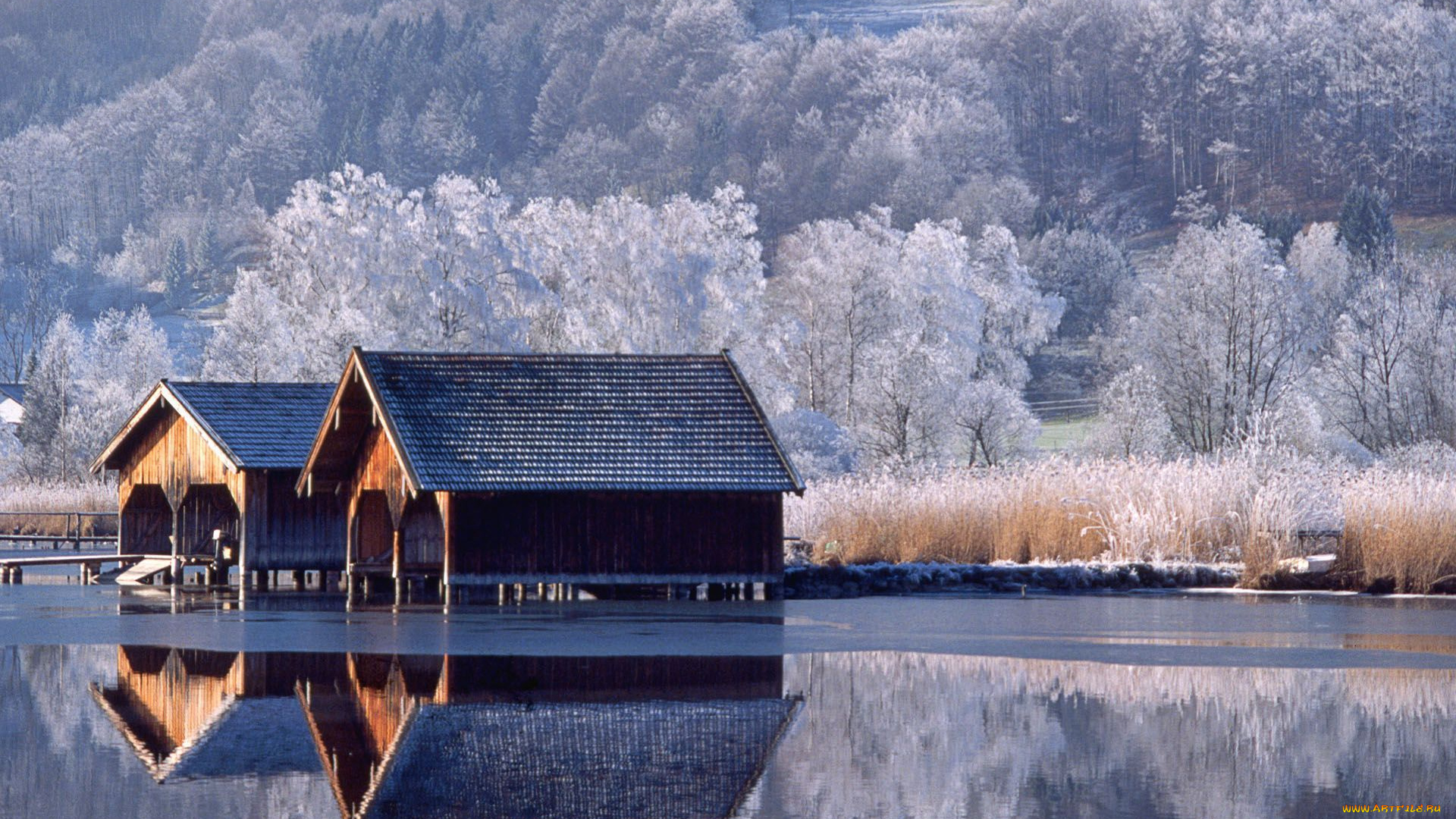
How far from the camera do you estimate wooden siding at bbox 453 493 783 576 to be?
119 ft

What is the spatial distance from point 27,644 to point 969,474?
24.5 metres

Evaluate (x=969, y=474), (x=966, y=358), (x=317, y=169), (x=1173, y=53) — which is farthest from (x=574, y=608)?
(x=317, y=169)

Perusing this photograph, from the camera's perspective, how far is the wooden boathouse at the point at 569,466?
Result: 3619 cm

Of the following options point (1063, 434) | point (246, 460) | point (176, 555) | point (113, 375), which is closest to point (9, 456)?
point (113, 375)

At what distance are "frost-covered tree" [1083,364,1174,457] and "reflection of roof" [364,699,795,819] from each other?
59789 mm

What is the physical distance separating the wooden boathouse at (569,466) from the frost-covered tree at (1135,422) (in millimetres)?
41853

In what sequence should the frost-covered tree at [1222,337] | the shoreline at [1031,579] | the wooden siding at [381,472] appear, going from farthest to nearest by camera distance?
the frost-covered tree at [1222,337]
the shoreline at [1031,579]
the wooden siding at [381,472]

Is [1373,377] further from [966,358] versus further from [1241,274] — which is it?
[966,358]

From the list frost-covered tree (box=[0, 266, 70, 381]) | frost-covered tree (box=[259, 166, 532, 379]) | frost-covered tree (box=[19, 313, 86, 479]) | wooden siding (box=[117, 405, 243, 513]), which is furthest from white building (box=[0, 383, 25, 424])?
wooden siding (box=[117, 405, 243, 513])

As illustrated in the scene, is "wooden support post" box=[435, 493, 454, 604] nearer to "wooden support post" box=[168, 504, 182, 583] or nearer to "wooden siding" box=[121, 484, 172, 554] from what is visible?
"wooden support post" box=[168, 504, 182, 583]

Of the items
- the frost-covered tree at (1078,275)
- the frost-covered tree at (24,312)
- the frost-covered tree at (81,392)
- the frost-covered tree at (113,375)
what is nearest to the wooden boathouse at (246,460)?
the frost-covered tree at (113,375)

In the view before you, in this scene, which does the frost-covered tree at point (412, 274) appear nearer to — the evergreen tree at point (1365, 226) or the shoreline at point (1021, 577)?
the shoreline at point (1021, 577)

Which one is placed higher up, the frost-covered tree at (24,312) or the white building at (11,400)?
the frost-covered tree at (24,312)

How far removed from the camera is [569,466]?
120 ft
